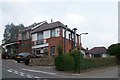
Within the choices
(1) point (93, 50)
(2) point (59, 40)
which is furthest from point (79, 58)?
(1) point (93, 50)

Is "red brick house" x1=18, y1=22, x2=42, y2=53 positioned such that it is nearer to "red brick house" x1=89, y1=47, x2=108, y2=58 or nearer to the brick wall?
the brick wall

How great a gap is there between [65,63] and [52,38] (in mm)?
18227

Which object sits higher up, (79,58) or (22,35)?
(22,35)

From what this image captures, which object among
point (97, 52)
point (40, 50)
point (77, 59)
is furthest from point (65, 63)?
point (97, 52)

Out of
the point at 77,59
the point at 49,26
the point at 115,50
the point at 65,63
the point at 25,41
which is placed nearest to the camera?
the point at 65,63

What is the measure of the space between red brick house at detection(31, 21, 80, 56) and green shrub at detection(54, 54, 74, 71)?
48.0ft

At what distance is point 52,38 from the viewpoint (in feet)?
161

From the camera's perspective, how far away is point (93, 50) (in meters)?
85.7

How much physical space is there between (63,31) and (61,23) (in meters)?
2.52

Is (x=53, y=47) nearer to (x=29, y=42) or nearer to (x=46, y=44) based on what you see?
(x=46, y=44)

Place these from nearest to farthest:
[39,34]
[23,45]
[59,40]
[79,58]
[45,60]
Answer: [79,58]
[45,60]
[59,40]
[39,34]
[23,45]

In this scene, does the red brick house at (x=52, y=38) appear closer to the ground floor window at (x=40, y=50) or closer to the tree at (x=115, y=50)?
the ground floor window at (x=40, y=50)

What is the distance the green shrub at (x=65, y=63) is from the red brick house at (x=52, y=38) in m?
14.6

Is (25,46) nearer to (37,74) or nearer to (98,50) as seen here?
(37,74)
